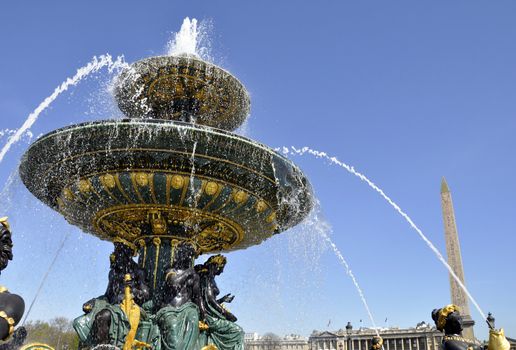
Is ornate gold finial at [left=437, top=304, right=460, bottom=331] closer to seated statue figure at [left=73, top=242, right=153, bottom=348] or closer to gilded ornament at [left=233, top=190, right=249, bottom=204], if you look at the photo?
gilded ornament at [left=233, top=190, right=249, bottom=204]

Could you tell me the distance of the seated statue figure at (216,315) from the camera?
829cm

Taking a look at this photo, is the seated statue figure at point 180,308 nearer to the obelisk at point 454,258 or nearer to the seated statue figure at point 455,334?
the seated statue figure at point 455,334

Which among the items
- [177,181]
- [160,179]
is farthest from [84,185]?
[177,181]

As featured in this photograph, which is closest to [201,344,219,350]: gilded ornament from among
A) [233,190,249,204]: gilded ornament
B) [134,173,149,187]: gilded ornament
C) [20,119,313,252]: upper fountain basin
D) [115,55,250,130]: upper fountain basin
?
[20,119,313,252]: upper fountain basin

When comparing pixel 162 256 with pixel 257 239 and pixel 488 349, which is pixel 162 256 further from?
pixel 488 349

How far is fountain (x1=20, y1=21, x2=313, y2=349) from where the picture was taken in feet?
25.1

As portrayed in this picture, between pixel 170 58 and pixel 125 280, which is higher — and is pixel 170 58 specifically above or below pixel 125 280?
above

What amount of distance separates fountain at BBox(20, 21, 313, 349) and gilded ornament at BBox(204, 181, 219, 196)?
2 cm

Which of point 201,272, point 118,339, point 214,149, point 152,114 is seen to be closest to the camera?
point 118,339

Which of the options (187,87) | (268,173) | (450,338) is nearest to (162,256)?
(268,173)

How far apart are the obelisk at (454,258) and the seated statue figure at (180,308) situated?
33.7 metres

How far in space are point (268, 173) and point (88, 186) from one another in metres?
2.55

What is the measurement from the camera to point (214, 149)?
7.79 metres

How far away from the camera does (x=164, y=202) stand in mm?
8422
